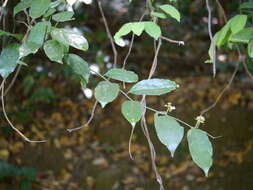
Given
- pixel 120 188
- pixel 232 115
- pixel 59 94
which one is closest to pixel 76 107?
pixel 59 94

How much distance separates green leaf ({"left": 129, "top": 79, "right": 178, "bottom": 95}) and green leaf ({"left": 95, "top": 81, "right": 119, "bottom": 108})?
0.04 meters

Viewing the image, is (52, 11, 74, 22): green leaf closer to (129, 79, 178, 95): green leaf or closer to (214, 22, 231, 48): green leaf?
(129, 79, 178, 95): green leaf

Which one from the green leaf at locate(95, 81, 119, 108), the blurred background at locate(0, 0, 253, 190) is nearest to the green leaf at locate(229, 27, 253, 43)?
the green leaf at locate(95, 81, 119, 108)

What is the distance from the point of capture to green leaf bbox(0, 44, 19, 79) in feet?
3.26

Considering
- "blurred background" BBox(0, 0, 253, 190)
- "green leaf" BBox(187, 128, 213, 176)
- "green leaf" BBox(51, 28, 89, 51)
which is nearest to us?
"green leaf" BBox(187, 128, 213, 176)

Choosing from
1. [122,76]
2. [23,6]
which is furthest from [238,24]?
[23,6]

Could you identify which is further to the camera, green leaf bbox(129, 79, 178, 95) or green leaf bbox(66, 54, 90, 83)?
green leaf bbox(66, 54, 90, 83)

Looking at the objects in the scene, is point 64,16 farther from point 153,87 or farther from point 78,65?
point 153,87

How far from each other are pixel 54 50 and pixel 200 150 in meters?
0.39

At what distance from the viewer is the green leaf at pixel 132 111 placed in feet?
3.05

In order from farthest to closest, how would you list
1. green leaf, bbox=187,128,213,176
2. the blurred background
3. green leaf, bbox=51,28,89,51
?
the blurred background < green leaf, bbox=51,28,89,51 < green leaf, bbox=187,128,213,176

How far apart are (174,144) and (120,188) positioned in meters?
2.22

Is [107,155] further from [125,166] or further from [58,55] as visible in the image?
[58,55]

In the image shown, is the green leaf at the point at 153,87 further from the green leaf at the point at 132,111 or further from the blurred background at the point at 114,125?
the blurred background at the point at 114,125
